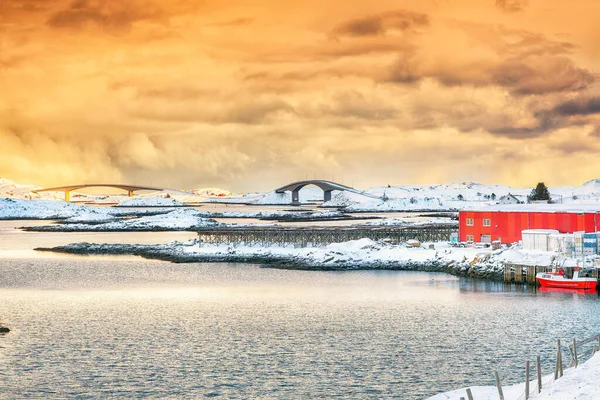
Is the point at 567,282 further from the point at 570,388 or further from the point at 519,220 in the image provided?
the point at 570,388

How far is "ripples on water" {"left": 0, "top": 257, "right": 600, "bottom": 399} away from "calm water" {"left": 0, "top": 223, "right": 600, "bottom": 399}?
2.5 inches

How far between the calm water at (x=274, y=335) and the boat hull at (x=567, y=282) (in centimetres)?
206

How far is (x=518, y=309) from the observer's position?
41.1 meters

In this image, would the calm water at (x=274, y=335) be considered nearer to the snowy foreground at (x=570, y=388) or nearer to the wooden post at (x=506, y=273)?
the wooden post at (x=506, y=273)

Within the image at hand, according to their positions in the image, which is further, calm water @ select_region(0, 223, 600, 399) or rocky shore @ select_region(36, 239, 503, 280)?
rocky shore @ select_region(36, 239, 503, 280)

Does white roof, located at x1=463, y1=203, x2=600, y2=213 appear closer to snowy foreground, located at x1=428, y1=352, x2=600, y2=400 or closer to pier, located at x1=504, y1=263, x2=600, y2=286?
pier, located at x1=504, y1=263, x2=600, y2=286

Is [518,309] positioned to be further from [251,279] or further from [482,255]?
[251,279]

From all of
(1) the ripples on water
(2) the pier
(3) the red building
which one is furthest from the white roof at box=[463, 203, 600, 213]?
(1) the ripples on water

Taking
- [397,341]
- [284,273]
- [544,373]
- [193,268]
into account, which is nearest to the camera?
[544,373]

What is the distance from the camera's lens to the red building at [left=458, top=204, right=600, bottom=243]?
6078 cm

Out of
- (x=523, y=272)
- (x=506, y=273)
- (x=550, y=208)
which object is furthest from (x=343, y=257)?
(x=523, y=272)

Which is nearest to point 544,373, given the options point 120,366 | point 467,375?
point 467,375

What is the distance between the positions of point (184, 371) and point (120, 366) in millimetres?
2663

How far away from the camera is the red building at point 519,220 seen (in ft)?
199
